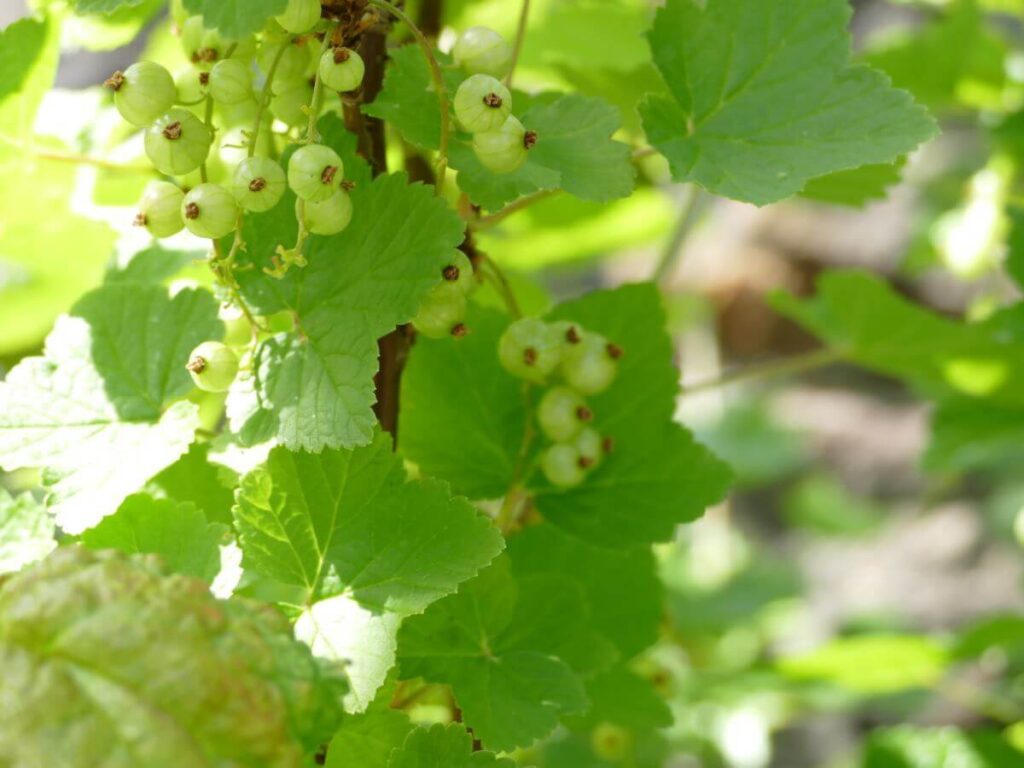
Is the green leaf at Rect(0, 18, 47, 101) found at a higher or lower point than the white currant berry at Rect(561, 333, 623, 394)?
higher

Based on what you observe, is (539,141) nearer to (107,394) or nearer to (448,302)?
(448,302)

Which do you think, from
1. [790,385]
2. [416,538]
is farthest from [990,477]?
[416,538]

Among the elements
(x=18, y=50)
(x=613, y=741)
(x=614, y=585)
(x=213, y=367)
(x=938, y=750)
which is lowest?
(x=613, y=741)

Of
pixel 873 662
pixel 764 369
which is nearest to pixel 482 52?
pixel 764 369

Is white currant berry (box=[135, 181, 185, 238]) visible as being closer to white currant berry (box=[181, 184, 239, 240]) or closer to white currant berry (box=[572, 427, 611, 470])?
white currant berry (box=[181, 184, 239, 240])

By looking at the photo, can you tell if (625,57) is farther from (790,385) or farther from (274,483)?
(790,385)

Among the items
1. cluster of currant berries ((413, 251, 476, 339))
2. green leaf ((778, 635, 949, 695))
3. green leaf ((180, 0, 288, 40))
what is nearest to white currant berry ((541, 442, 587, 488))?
cluster of currant berries ((413, 251, 476, 339))
